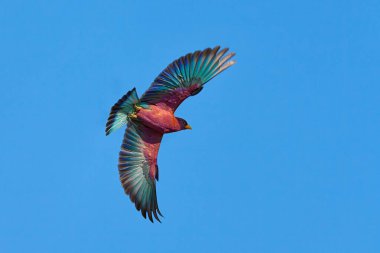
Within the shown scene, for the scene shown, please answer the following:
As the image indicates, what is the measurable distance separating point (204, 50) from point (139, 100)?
105 inches

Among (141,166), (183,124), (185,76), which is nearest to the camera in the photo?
(185,76)

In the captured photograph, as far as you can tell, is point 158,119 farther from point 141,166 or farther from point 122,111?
point 141,166

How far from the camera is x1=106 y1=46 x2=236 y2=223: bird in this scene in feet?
91.6

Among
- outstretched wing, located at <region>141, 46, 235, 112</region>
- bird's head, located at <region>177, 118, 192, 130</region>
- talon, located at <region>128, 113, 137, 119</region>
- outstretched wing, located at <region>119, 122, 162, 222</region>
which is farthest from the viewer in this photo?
outstretched wing, located at <region>119, 122, 162, 222</region>

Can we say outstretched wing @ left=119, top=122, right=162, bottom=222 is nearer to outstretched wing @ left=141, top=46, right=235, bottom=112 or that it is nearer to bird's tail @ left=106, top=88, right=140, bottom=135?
bird's tail @ left=106, top=88, right=140, bottom=135

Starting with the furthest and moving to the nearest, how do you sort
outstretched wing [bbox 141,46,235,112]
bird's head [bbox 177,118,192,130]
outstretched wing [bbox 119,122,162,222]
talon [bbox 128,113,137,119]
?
outstretched wing [bbox 119,122,162,222]
bird's head [bbox 177,118,192,130]
talon [bbox 128,113,137,119]
outstretched wing [bbox 141,46,235,112]

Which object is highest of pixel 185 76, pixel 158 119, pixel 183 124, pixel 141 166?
pixel 185 76

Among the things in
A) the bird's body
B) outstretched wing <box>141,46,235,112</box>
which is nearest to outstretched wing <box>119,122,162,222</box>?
the bird's body

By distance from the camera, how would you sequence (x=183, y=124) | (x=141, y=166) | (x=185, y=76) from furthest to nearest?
(x=141, y=166) < (x=183, y=124) < (x=185, y=76)

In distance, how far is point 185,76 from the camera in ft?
92.1

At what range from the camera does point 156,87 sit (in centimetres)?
2816

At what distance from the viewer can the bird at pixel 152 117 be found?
27.9 metres

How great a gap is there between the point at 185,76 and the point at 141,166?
386 cm

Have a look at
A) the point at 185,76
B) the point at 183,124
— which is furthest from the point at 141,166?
the point at 185,76
